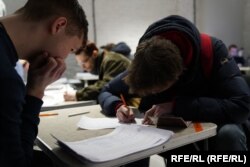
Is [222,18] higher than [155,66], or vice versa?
[155,66]

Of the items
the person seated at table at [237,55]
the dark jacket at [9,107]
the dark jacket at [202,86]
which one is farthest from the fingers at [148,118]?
the person seated at table at [237,55]

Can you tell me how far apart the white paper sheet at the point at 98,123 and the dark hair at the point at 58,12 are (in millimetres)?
437

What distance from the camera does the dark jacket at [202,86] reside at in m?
1.24

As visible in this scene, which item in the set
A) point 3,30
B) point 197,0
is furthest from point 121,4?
point 3,30

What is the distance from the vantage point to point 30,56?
96cm

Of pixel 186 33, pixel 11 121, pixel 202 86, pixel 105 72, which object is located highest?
pixel 186 33

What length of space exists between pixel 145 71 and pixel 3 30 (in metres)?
0.55

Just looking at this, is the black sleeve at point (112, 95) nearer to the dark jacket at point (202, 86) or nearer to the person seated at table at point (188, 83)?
the person seated at table at point (188, 83)

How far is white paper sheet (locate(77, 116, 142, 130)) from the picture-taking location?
4.10 ft

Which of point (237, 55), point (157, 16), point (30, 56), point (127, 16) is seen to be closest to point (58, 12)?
point (30, 56)

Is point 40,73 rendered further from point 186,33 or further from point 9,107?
point 186,33

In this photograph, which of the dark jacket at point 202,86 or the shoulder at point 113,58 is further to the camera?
the shoulder at point 113,58

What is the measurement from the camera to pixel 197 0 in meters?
4.58

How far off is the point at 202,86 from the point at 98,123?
0.53 meters
